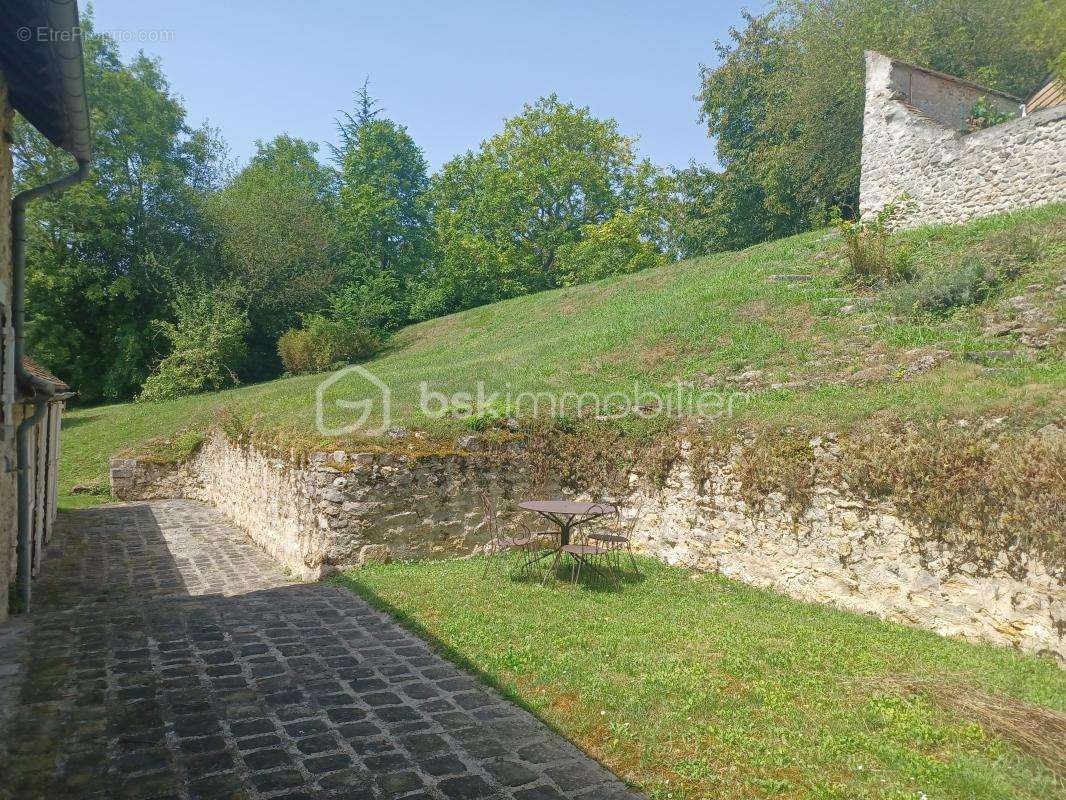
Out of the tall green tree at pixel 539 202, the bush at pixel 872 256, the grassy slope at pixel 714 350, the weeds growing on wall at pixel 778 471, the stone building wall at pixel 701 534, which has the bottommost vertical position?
the stone building wall at pixel 701 534

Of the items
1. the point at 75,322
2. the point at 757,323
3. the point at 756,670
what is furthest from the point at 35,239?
the point at 756,670

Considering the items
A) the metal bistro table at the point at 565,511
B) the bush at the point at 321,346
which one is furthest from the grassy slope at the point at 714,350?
the bush at the point at 321,346

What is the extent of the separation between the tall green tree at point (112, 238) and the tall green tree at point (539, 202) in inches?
449

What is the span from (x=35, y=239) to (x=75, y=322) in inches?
137

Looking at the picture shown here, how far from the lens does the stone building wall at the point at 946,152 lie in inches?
470

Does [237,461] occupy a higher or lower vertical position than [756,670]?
higher

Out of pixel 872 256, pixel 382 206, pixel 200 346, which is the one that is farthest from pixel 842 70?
pixel 200 346

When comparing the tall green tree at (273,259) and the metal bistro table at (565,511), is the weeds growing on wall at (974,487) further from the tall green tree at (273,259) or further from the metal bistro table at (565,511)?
the tall green tree at (273,259)

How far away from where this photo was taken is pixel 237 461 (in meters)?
13.3

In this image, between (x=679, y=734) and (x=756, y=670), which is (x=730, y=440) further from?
(x=679, y=734)

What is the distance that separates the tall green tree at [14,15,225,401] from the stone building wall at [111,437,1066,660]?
54.8 ft

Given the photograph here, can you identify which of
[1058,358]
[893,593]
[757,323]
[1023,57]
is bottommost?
[893,593]

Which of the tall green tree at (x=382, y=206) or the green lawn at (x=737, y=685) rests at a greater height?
the tall green tree at (x=382, y=206)

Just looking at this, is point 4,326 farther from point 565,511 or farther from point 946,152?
point 946,152
